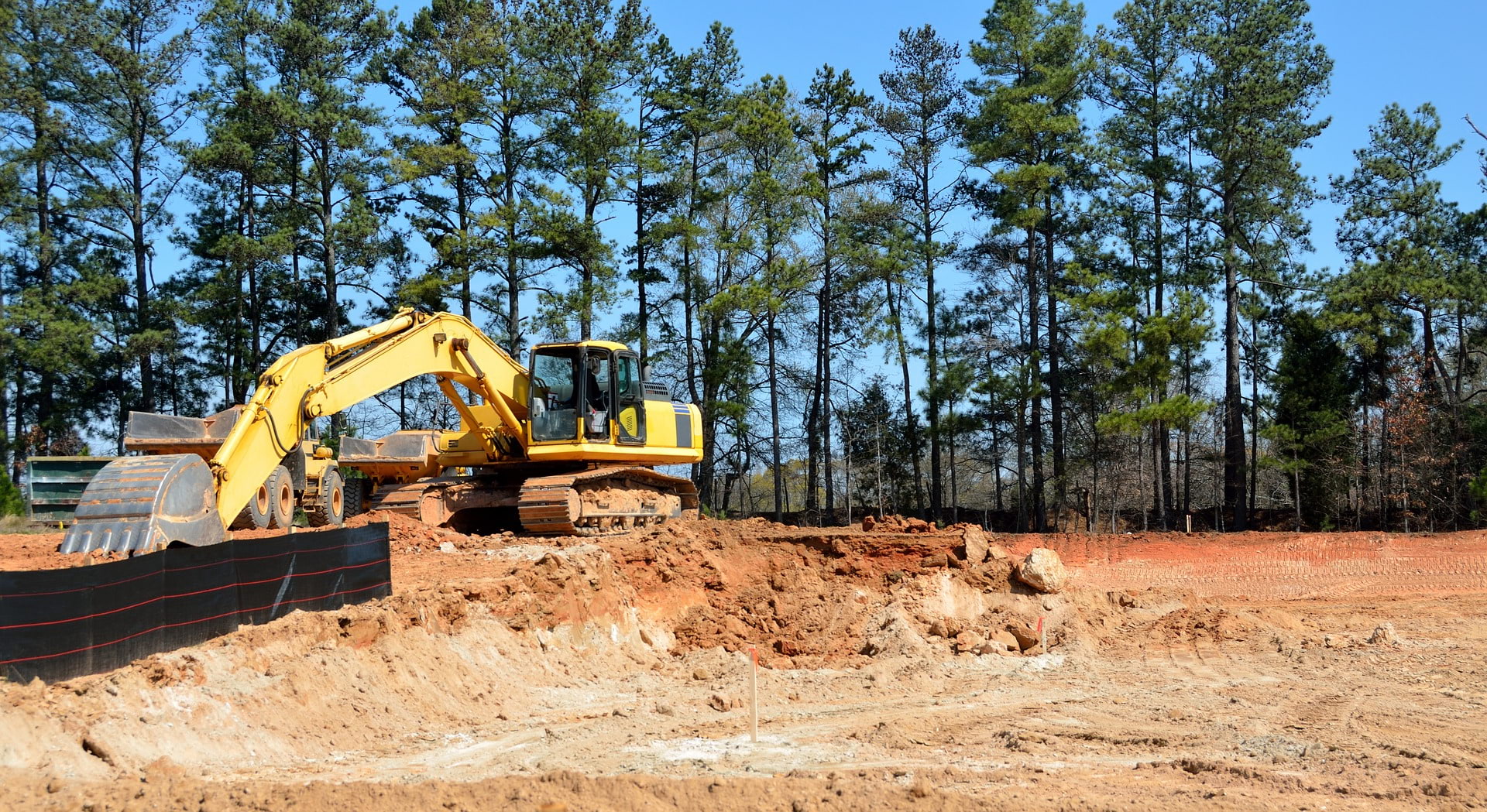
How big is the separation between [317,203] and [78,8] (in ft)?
25.9

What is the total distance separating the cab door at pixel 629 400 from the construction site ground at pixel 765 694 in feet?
7.61

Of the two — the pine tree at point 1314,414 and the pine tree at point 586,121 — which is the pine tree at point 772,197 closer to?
the pine tree at point 586,121

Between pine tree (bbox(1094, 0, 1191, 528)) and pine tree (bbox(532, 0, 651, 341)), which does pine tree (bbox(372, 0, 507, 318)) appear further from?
pine tree (bbox(1094, 0, 1191, 528))

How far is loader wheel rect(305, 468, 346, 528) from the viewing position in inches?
728

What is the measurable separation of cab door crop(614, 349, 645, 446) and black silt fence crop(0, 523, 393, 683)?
7.36 meters

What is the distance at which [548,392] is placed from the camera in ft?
59.5

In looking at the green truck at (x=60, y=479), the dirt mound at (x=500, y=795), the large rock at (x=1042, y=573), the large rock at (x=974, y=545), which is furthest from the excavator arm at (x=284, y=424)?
the large rock at (x=1042, y=573)

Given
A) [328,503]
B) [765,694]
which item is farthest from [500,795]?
[328,503]

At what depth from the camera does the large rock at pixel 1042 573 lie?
42.4ft

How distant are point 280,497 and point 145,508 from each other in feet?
22.1

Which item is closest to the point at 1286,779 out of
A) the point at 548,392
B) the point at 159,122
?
the point at 548,392

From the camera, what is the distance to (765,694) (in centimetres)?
1036

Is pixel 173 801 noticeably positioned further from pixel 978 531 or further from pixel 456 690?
pixel 978 531

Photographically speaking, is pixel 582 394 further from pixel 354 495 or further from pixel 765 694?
pixel 765 694
